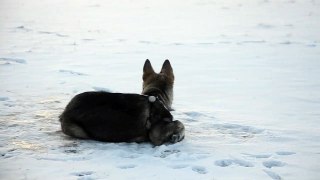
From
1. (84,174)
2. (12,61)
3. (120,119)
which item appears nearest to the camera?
(84,174)

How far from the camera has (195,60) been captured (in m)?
14.2

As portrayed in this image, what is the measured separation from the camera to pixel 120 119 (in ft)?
20.3

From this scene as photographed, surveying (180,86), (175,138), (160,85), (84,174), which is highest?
(160,85)

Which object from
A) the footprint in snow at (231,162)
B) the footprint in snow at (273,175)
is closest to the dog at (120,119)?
the footprint in snow at (231,162)

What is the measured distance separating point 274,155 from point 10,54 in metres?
10.2

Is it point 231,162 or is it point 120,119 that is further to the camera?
point 120,119

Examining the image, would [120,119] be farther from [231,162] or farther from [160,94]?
[231,162]

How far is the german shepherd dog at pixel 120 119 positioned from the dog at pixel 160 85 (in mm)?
780

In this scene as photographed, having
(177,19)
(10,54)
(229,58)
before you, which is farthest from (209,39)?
(10,54)

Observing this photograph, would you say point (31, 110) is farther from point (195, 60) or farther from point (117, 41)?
point (117, 41)

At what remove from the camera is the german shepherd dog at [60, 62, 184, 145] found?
245 inches

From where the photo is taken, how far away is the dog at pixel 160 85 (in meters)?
7.18

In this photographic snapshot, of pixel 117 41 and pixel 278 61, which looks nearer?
pixel 278 61

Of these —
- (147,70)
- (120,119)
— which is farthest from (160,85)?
(120,119)
